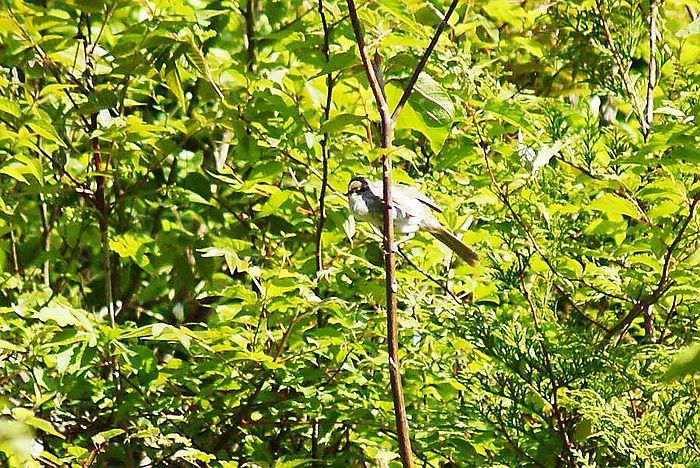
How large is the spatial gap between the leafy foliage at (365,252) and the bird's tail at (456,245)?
0.03m

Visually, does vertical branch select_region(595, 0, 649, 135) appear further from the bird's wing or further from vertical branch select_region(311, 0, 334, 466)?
vertical branch select_region(311, 0, 334, 466)

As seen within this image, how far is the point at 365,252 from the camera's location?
236 centimetres

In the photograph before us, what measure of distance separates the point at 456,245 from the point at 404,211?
13cm

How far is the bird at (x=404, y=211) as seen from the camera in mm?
2039

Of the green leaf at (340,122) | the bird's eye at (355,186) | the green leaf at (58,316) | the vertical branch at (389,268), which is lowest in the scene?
the green leaf at (58,316)

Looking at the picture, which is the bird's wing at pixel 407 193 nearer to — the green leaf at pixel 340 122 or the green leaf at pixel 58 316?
the green leaf at pixel 340 122

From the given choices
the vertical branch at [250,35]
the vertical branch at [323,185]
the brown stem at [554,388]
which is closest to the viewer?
the brown stem at [554,388]

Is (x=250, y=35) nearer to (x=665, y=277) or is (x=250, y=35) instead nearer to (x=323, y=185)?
(x=323, y=185)

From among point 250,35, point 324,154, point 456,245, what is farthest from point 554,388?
point 250,35

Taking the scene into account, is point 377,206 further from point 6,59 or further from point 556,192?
point 6,59

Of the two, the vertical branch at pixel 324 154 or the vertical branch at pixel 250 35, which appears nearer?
the vertical branch at pixel 324 154

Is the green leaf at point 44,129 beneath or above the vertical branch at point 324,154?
beneath

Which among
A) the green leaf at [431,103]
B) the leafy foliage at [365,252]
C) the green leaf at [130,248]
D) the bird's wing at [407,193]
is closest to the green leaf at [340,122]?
the leafy foliage at [365,252]

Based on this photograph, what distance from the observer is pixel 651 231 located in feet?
5.93
